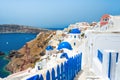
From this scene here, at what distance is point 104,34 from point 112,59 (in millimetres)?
5127

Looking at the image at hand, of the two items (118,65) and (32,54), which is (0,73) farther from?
(118,65)

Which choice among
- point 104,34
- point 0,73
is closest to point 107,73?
point 104,34

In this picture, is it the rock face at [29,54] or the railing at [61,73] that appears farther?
the rock face at [29,54]

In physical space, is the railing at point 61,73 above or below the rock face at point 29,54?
above

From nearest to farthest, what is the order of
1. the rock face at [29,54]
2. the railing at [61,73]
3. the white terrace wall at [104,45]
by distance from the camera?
the railing at [61,73] < the white terrace wall at [104,45] < the rock face at [29,54]

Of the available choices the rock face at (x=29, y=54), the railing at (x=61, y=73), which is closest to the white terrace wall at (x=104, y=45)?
the railing at (x=61, y=73)

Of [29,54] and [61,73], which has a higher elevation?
[61,73]

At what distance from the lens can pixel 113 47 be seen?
17766 mm

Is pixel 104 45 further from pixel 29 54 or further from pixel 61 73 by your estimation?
pixel 29 54

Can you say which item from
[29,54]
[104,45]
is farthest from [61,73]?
[29,54]

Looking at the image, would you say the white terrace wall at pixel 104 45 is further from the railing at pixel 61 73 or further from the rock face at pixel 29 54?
the rock face at pixel 29 54

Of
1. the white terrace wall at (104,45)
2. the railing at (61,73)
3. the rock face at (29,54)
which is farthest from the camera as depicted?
the rock face at (29,54)

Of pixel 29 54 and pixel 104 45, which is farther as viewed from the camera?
pixel 29 54

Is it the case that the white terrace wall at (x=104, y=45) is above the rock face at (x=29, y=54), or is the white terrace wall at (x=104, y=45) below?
above
